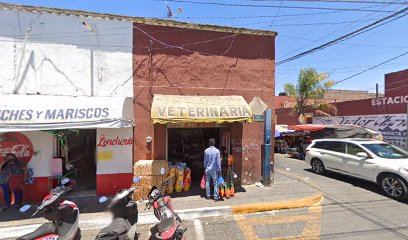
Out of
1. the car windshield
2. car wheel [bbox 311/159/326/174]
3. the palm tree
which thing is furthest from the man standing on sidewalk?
the palm tree

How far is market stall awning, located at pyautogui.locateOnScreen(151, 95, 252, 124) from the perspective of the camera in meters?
7.29

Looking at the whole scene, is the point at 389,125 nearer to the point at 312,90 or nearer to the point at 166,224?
the point at 312,90

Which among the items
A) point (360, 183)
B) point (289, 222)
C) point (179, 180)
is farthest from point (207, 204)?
point (360, 183)

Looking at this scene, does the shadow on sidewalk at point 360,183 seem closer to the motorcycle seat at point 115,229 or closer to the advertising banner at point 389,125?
the motorcycle seat at point 115,229

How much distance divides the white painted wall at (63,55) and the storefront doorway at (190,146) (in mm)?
3052

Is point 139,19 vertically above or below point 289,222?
above

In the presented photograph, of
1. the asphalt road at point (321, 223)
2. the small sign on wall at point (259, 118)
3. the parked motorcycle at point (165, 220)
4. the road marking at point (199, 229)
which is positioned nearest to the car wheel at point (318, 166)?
the asphalt road at point (321, 223)

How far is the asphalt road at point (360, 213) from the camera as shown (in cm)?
543

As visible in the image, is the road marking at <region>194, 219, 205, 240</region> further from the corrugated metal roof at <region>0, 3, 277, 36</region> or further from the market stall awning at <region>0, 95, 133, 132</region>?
the corrugated metal roof at <region>0, 3, 277, 36</region>

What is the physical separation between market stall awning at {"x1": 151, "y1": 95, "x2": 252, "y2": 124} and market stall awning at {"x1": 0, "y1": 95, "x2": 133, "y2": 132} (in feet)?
3.31

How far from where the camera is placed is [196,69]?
8.75 meters

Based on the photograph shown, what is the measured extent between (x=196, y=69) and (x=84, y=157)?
571 centimetres

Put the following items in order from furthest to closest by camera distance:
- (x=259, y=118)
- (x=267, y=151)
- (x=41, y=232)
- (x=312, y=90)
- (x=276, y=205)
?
1. (x=312, y=90)
2. (x=259, y=118)
3. (x=267, y=151)
4. (x=276, y=205)
5. (x=41, y=232)

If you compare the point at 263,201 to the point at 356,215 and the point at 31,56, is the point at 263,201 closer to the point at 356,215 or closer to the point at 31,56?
the point at 356,215
